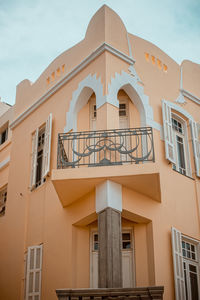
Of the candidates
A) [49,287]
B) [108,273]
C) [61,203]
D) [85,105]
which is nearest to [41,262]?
[49,287]

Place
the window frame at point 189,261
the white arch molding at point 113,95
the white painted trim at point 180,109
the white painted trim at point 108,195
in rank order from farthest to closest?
the white painted trim at point 180,109 → the white arch molding at point 113,95 → the window frame at point 189,261 → the white painted trim at point 108,195

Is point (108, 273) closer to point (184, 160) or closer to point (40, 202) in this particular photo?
point (40, 202)

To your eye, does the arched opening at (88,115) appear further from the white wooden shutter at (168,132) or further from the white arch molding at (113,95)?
the white wooden shutter at (168,132)

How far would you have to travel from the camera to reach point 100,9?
1276 centimetres

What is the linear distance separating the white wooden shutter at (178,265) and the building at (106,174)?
2cm

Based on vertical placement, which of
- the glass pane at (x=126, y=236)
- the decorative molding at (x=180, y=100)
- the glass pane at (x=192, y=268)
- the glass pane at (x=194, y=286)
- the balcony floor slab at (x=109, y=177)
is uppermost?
the decorative molding at (x=180, y=100)

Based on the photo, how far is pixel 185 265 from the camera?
11109mm

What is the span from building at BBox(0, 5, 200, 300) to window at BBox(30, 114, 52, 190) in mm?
32

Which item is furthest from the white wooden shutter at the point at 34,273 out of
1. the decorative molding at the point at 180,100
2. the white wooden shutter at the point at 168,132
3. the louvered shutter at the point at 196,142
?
the decorative molding at the point at 180,100

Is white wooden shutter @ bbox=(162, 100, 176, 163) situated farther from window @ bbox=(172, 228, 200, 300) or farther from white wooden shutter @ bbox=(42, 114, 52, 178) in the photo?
white wooden shutter @ bbox=(42, 114, 52, 178)

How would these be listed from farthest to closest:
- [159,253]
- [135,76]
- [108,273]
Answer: [135,76]
[159,253]
[108,273]

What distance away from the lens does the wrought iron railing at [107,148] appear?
34.8 feet

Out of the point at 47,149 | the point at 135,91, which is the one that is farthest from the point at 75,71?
the point at 47,149

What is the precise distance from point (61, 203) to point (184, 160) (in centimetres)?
349
